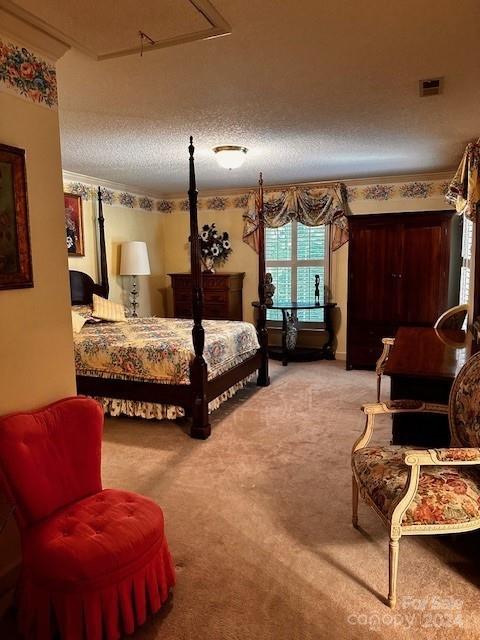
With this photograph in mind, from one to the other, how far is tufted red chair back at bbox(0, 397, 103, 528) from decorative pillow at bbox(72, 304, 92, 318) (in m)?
3.12

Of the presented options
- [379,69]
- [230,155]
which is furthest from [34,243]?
[230,155]

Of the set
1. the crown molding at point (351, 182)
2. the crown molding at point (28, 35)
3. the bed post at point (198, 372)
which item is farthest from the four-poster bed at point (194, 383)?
the crown molding at point (351, 182)

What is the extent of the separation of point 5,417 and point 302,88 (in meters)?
2.32

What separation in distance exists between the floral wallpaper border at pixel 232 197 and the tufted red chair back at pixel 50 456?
3860 mm

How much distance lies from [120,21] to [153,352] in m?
2.40

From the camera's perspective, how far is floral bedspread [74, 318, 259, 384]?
3680 millimetres

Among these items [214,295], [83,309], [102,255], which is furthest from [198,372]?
[214,295]

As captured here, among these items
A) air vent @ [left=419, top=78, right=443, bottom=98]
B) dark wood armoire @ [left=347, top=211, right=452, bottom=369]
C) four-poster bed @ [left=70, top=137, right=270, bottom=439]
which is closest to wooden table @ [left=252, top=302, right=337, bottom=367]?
dark wood armoire @ [left=347, top=211, right=452, bottom=369]

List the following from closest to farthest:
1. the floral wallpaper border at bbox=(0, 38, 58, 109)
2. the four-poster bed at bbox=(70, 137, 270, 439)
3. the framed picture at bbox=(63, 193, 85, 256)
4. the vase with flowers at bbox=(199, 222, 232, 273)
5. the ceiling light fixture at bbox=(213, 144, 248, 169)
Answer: the floral wallpaper border at bbox=(0, 38, 58, 109) < the four-poster bed at bbox=(70, 137, 270, 439) < the ceiling light fixture at bbox=(213, 144, 248, 169) < the framed picture at bbox=(63, 193, 85, 256) < the vase with flowers at bbox=(199, 222, 232, 273)

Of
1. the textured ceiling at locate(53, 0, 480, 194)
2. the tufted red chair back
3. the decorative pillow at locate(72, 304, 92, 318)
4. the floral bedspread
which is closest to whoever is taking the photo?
the tufted red chair back

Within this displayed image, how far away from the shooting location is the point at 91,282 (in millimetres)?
5383

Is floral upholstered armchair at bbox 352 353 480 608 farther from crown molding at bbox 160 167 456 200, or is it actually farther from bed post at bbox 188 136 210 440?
crown molding at bbox 160 167 456 200

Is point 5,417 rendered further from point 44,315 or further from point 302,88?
point 302,88

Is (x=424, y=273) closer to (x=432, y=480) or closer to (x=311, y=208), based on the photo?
(x=311, y=208)
